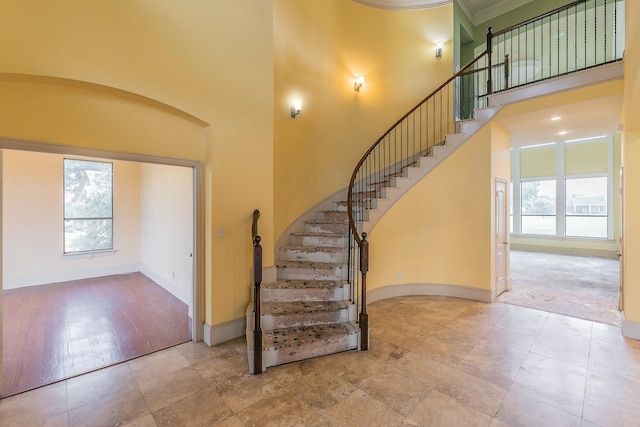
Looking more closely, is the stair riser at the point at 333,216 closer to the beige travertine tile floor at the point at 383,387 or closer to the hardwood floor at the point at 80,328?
the beige travertine tile floor at the point at 383,387

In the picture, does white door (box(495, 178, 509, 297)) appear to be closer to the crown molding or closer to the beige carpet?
the beige carpet

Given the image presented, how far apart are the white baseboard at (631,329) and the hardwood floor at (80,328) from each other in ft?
17.6

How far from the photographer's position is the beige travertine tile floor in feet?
6.80

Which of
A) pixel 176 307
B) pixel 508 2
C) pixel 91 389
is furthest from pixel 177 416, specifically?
pixel 508 2

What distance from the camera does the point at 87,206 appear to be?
5.96 m

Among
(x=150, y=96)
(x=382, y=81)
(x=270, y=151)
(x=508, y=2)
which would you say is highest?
(x=508, y=2)

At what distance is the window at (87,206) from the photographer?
18.8ft

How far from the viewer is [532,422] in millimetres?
2014

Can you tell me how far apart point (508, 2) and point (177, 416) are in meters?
9.83

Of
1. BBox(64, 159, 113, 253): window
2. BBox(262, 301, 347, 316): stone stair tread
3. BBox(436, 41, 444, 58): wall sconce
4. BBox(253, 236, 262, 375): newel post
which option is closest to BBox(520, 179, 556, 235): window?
BBox(436, 41, 444, 58): wall sconce

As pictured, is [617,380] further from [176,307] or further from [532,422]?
[176,307]

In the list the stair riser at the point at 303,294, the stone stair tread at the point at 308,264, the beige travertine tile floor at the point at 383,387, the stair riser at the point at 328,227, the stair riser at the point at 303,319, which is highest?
the stair riser at the point at 328,227

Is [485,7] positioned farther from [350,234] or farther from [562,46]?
[350,234]

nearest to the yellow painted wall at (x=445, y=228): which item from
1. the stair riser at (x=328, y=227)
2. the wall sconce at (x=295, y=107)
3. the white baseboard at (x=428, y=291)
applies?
the white baseboard at (x=428, y=291)
